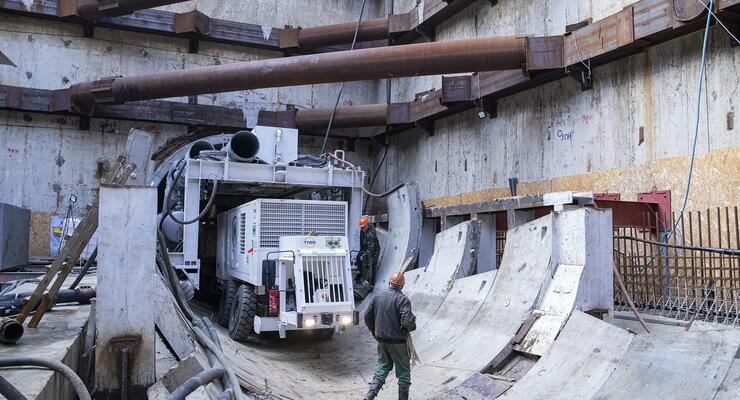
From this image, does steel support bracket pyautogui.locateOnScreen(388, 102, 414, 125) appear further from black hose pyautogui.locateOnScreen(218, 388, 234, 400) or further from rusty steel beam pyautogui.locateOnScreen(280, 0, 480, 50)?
black hose pyautogui.locateOnScreen(218, 388, 234, 400)

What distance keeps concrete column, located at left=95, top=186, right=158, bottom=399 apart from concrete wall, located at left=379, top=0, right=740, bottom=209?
688cm

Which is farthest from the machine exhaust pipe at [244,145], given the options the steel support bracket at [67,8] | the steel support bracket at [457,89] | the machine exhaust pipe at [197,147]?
the steel support bracket at [67,8]

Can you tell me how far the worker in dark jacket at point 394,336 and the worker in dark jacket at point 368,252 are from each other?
4.78 metres

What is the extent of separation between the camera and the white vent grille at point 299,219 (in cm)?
912

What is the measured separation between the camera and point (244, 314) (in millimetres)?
9203

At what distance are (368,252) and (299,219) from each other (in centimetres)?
241

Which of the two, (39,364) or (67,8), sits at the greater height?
(67,8)

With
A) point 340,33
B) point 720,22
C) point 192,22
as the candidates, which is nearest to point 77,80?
point 192,22

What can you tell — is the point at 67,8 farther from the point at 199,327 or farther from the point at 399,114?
the point at 199,327

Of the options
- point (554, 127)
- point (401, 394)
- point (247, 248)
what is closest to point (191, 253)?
point (247, 248)

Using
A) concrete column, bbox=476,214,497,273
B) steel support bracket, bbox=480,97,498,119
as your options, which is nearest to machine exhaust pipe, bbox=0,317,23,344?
concrete column, bbox=476,214,497,273

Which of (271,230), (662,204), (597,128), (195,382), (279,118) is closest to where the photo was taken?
(195,382)

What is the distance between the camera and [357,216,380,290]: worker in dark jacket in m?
11.4

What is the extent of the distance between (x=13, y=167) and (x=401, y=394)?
13074mm
